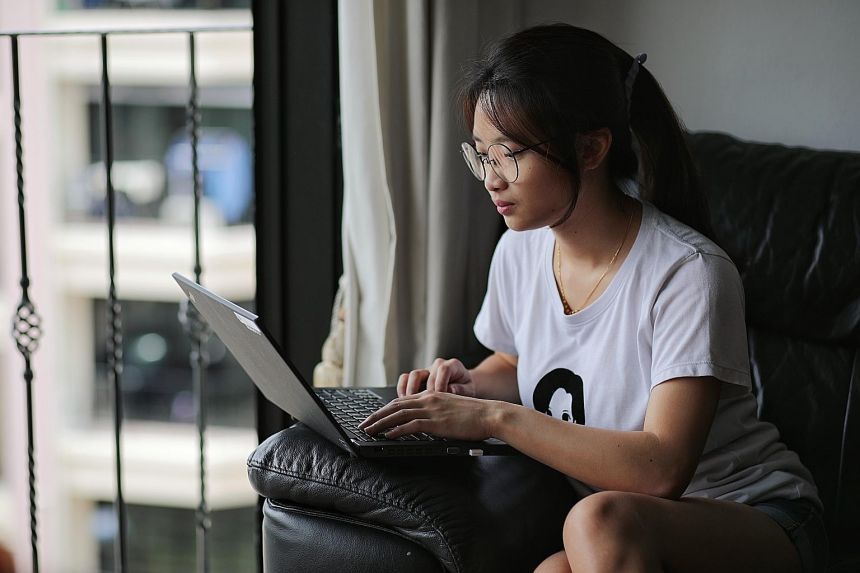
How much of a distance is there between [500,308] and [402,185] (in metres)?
0.44

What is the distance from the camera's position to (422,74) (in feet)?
6.20

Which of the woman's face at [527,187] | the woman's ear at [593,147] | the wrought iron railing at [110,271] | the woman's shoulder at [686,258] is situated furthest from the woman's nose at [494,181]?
the wrought iron railing at [110,271]

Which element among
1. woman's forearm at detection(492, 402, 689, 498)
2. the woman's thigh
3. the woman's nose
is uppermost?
the woman's nose

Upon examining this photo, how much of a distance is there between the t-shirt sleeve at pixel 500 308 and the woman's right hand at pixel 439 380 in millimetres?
148

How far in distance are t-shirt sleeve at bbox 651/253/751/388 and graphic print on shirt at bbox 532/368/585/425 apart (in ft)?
0.55

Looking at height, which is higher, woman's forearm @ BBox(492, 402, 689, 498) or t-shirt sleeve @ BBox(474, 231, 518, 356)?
t-shirt sleeve @ BBox(474, 231, 518, 356)

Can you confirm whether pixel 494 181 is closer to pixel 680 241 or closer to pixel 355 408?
pixel 680 241

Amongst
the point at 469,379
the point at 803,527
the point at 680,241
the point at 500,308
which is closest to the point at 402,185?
the point at 500,308

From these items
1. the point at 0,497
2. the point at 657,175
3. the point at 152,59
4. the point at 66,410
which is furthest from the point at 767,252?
the point at 0,497

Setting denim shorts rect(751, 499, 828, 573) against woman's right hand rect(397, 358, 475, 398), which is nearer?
denim shorts rect(751, 499, 828, 573)

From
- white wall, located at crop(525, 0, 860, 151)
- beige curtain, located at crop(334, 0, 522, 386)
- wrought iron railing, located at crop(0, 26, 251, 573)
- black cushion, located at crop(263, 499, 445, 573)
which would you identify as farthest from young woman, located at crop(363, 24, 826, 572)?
wrought iron railing, located at crop(0, 26, 251, 573)

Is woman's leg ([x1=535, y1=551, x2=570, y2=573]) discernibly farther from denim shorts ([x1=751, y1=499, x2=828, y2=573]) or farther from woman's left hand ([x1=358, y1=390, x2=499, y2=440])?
denim shorts ([x1=751, y1=499, x2=828, y2=573])

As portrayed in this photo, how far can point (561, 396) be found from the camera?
1413mm

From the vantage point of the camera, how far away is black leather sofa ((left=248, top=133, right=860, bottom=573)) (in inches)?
47.1
